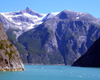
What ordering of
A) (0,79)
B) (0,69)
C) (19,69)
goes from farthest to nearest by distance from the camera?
1. (19,69)
2. (0,69)
3. (0,79)

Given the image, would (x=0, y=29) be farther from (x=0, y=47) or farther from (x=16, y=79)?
(x=16, y=79)

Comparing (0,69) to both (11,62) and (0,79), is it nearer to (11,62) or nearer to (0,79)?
(11,62)

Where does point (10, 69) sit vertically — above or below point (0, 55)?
below

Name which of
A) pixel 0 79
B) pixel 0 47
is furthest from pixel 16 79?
pixel 0 47

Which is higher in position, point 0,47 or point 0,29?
point 0,29

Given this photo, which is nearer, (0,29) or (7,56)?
(7,56)

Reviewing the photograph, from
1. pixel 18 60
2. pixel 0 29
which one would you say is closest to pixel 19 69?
pixel 18 60

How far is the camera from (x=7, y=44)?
127m

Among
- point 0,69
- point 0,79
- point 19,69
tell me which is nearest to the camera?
Result: point 0,79

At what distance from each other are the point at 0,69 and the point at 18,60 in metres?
16.4

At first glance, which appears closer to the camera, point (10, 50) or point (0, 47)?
point (0, 47)

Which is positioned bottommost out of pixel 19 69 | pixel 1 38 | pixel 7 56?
pixel 19 69

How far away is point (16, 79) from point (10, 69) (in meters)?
36.9

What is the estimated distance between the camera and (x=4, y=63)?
11506 centimetres
